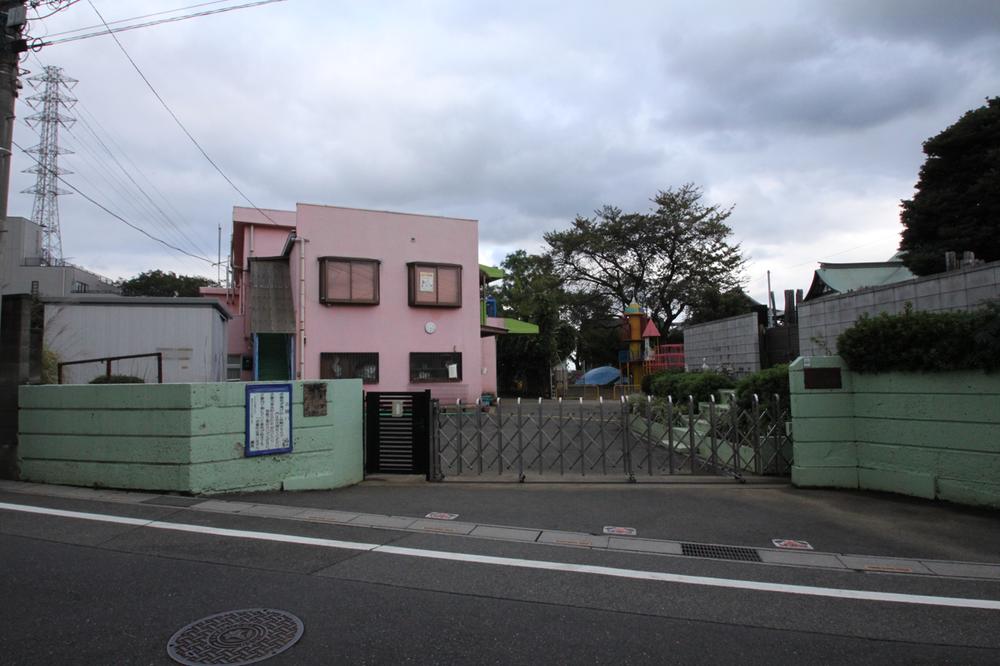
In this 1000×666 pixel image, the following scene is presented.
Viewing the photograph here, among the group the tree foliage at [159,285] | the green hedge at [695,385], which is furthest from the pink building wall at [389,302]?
the tree foliage at [159,285]

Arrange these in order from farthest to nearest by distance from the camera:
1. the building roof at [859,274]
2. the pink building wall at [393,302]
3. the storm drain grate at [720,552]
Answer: the building roof at [859,274] < the pink building wall at [393,302] < the storm drain grate at [720,552]

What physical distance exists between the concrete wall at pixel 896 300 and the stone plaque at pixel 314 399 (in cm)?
935

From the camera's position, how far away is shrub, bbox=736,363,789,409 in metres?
10.6

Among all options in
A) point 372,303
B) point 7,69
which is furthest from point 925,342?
point 372,303

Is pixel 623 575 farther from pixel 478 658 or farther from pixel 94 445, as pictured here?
pixel 94 445

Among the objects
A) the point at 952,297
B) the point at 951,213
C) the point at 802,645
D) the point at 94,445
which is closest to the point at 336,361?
the point at 94,445

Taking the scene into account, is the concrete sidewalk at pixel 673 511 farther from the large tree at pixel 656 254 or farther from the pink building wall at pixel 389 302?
the large tree at pixel 656 254

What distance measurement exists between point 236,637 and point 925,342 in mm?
8951

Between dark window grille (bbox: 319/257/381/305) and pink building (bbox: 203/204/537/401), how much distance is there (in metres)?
0.04

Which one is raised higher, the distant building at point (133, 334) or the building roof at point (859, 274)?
the building roof at point (859, 274)

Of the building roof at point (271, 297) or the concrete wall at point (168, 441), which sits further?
the building roof at point (271, 297)

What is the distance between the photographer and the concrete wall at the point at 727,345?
17.4m

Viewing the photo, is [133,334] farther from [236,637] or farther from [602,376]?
[602,376]

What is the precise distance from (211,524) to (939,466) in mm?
9441
